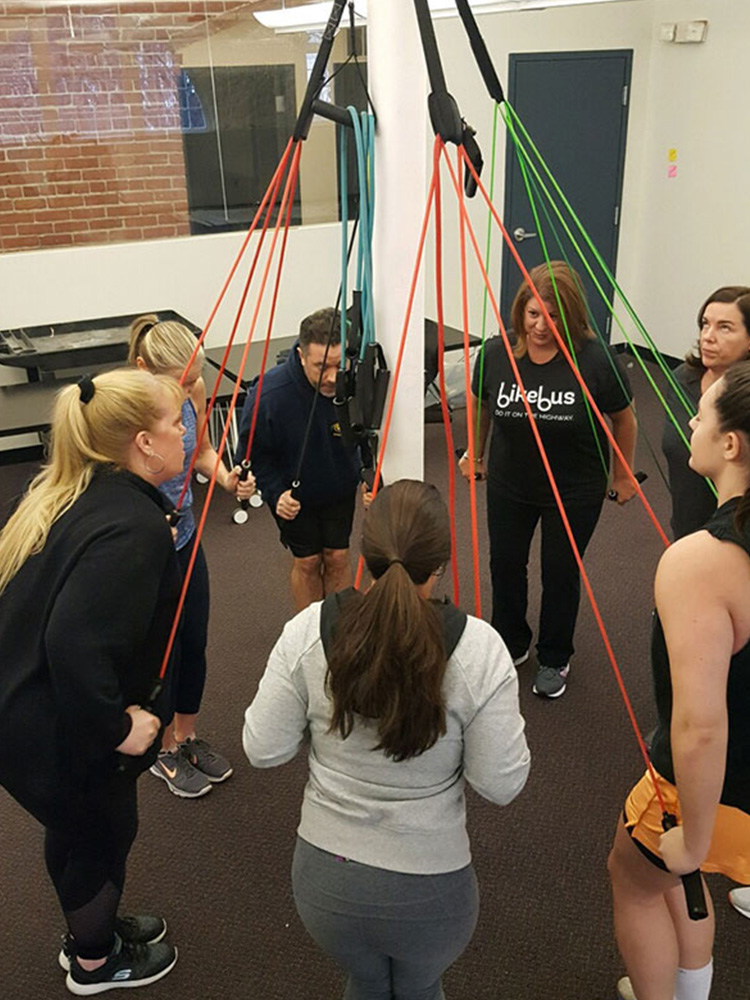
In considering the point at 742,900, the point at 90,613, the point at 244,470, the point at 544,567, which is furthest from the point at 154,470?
the point at 742,900

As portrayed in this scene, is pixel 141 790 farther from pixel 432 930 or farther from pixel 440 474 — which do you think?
pixel 440 474

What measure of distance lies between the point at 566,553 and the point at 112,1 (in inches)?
153

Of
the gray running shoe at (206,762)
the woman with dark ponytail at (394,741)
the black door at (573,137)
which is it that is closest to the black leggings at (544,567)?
the gray running shoe at (206,762)

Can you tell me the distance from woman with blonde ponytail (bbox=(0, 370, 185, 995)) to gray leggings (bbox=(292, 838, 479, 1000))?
447 mm

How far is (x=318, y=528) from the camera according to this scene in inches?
118

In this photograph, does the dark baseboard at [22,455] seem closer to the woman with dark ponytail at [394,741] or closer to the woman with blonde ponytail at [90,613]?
the woman with blonde ponytail at [90,613]

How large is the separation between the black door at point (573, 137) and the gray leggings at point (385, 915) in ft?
17.2

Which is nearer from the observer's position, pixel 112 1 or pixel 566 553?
pixel 566 553

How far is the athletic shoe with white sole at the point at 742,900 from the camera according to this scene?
224cm

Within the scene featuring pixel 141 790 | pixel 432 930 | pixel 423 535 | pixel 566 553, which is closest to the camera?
pixel 423 535

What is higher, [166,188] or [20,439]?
[166,188]

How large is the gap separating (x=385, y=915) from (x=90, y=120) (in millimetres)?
4657

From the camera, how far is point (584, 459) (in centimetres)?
279

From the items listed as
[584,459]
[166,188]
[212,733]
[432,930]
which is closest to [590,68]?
[166,188]
